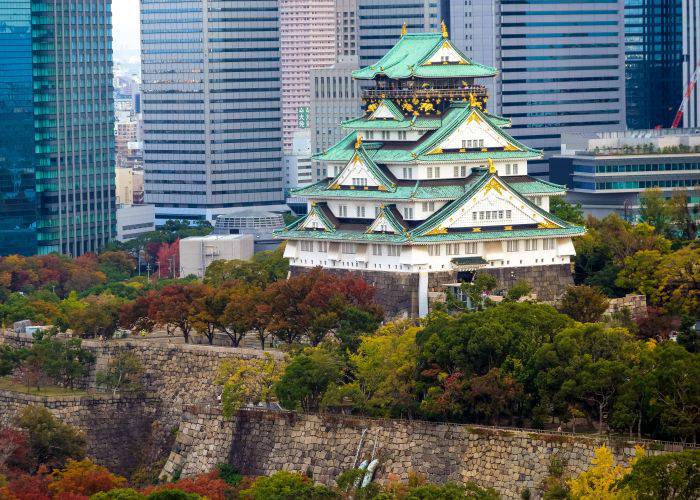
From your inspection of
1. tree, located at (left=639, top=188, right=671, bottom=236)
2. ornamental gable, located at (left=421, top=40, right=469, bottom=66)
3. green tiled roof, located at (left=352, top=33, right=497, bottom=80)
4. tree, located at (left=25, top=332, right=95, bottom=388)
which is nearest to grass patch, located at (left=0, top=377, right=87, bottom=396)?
tree, located at (left=25, top=332, right=95, bottom=388)

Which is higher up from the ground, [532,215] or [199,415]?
[532,215]

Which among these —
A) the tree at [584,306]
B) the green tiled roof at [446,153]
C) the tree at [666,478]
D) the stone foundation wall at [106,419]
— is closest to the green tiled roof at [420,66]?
the green tiled roof at [446,153]

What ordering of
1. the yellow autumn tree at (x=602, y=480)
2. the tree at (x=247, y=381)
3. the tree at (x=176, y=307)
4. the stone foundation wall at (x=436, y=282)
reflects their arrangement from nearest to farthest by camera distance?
the yellow autumn tree at (x=602, y=480) < the tree at (x=247, y=381) < the stone foundation wall at (x=436, y=282) < the tree at (x=176, y=307)

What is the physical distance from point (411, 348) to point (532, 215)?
19.6 meters

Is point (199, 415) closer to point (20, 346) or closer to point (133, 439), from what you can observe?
point (133, 439)

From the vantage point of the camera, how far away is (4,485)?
10619 centimetres

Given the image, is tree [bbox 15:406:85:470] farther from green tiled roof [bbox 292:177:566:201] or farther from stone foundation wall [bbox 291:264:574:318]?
green tiled roof [bbox 292:177:566:201]

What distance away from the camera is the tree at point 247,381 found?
116250 millimetres

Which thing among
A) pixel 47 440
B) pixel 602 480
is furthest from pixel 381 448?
pixel 47 440

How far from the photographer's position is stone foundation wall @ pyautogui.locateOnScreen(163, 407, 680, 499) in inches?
3939

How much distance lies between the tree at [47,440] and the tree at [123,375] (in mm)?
8394

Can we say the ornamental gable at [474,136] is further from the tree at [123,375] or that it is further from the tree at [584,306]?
the tree at [123,375]

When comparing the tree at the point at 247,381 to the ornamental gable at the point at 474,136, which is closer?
the tree at the point at 247,381

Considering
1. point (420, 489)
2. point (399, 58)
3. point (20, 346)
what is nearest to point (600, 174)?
point (399, 58)
